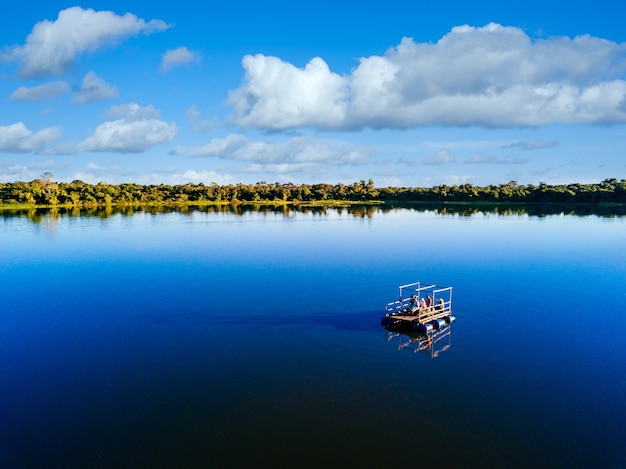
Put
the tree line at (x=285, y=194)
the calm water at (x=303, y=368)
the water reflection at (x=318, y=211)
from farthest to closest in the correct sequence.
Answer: the tree line at (x=285, y=194), the water reflection at (x=318, y=211), the calm water at (x=303, y=368)

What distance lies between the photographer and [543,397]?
16891 mm

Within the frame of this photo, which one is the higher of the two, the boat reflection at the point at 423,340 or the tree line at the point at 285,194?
the tree line at the point at 285,194

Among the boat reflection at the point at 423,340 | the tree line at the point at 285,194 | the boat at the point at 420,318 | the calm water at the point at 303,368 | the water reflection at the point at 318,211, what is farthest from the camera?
the tree line at the point at 285,194

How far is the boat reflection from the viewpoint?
2162 cm

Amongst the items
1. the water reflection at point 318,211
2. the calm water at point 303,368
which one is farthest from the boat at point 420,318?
the water reflection at point 318,211

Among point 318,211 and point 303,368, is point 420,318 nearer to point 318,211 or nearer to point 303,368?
point 303,368

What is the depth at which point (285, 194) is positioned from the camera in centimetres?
17038

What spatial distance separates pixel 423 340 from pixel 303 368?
6.73 meters

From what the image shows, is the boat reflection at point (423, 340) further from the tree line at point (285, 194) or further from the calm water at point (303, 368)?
the tree line at point (285, 194)

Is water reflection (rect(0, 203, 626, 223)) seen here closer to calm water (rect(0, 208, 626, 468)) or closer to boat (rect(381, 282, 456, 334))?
calm water (rect(0, 208, 626, 468))

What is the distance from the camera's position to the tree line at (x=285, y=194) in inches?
5344

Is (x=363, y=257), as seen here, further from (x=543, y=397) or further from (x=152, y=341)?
(x=543, y=397)

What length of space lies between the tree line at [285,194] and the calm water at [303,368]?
105m

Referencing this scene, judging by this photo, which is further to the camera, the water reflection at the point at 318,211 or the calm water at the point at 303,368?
the water reflection at the point at 318,211
